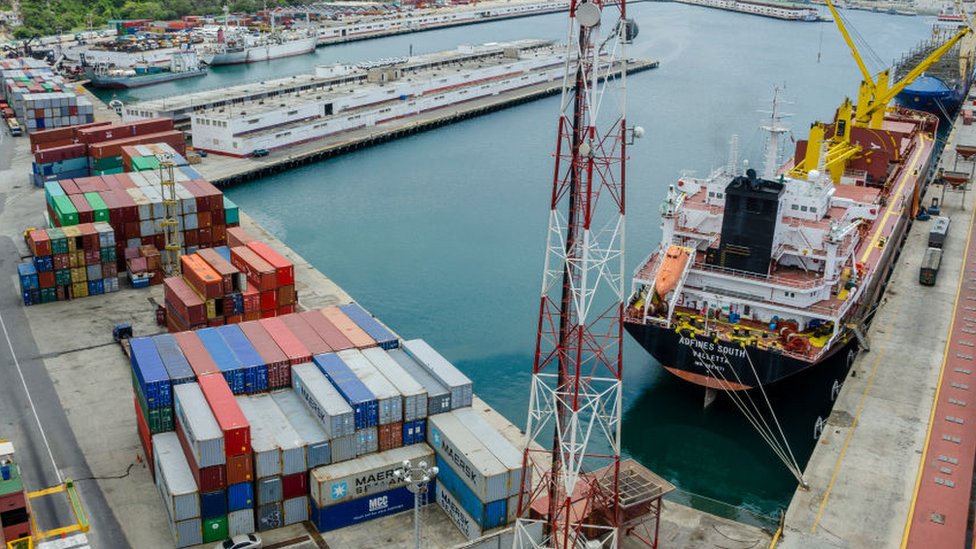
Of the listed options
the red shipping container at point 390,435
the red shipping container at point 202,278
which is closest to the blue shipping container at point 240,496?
the red shipping container at point 390,435

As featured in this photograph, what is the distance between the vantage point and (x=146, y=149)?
7744cm

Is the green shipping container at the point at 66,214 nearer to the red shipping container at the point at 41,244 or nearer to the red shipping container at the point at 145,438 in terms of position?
the red shipping container at the point at 41,244

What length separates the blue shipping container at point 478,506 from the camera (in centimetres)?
3459

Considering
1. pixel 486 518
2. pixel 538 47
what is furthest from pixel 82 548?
pixel 538 47

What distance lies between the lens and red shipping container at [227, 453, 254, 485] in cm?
3450

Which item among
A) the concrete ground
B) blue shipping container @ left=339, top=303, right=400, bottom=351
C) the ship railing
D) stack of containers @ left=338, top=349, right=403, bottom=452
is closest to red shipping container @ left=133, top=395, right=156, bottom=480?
stack of containers @ left=338, top=349, right=403, bottom=452

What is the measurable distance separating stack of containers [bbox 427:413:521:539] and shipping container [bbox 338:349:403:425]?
1656 millimetres

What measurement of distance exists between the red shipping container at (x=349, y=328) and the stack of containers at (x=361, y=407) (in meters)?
3.83

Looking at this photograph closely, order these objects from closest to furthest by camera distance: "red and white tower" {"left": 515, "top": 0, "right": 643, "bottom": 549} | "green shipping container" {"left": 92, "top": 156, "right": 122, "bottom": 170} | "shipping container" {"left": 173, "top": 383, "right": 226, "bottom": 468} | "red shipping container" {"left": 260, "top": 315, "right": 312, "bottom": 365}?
"red and white tower" {"left": 515, "top": 0, "right": 643, "bottom": 549}
"shipping container" {"left": 173, "top": 383, "right": 226, "bottom": 468}
"red shipping container" {"left": 260, "top": 315, "right": 312, "bottom": 365}
"green shipping container" {"left": 92, "top": 156, "right": 122, "bottom": 170}

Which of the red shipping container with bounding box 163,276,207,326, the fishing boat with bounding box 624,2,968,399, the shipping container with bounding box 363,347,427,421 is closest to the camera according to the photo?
the shipping container with bounding box 363,347,427,421

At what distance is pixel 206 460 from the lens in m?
33.8

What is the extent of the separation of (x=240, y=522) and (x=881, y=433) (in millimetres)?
28718

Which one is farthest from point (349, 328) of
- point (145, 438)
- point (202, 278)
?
point (202, 278)

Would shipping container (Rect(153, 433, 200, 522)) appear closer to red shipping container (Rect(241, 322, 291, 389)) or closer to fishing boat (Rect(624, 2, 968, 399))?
red shipping container (Rect(241, 322, 291, 389))
